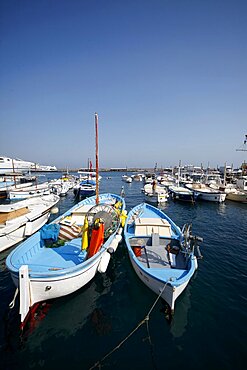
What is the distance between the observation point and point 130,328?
6773 millimetres

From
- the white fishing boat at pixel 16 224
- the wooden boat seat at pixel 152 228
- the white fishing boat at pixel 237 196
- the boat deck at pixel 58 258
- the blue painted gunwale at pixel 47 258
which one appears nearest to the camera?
the blue painted gunwale at pixel 47 258

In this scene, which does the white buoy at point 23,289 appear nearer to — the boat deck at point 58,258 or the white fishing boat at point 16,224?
the boat deck at point 58,258

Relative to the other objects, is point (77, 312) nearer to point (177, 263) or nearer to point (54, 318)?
point (54, 318)

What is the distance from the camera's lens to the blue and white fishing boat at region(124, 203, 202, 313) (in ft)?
23.2

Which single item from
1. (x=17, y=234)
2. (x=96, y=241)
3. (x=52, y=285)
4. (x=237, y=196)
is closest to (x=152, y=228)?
(x=96, y=241)

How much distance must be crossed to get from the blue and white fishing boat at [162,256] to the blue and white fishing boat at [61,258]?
1.31 m

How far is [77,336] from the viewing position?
642 cm

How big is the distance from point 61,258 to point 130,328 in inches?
178

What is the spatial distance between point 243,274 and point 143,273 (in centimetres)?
664

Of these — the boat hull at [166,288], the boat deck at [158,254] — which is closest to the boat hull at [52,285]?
the boat hull at [166,288]

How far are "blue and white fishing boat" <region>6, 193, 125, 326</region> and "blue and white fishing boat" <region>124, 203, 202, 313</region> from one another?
1.31 metres

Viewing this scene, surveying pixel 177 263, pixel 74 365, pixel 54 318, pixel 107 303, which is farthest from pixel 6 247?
pixel 177 263

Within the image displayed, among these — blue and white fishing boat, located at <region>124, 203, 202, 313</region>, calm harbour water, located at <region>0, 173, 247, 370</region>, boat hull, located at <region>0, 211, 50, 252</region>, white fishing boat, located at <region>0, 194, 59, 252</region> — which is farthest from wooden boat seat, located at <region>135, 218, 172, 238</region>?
white fishing boat, located at <region>0, 194, 59, 252</region>

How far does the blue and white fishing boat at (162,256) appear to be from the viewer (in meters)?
7.07
